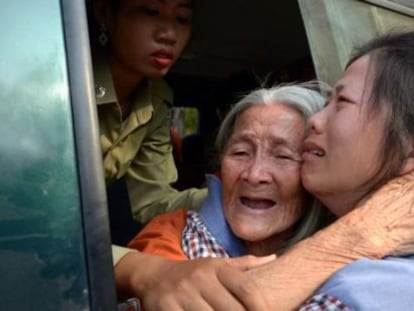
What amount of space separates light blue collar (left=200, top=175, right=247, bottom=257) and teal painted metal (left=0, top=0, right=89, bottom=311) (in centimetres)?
62

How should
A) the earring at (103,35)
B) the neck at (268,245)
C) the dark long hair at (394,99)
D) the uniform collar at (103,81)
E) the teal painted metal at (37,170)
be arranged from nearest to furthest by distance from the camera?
1. the teal painted metal at (37,170)
2. the dark long hair at (394,99)
3. the neck at (268,245)
4. the uniform collar at (103,81)
5. the earring at (103,35)

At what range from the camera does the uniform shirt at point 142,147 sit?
6.80 feet

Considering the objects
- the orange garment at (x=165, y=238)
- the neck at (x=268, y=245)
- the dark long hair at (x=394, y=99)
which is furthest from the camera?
the neck at (x=268, y=245)

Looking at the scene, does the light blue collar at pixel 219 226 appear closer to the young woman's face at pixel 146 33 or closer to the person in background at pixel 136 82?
the person in background at pixel 136 82

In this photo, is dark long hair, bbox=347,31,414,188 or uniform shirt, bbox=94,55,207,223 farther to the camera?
uniform shirt, bbox=94,55,207,223

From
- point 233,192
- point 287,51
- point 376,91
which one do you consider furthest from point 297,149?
point 287,51

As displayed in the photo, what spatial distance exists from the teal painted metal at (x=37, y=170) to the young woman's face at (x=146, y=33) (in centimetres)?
99

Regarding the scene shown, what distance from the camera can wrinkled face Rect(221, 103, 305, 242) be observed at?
5.13 feet

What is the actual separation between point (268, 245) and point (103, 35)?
3.40 ft

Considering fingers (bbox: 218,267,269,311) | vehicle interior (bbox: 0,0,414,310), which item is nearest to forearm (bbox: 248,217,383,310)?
fingers (bbox: 218,267,269,311)

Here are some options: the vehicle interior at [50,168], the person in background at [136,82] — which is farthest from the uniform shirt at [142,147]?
the vehicle interior at [50,168]

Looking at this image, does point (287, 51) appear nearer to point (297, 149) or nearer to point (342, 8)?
point (342, 8)

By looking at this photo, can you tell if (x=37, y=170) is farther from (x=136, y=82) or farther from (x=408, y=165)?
Result: (x=136, y=82)

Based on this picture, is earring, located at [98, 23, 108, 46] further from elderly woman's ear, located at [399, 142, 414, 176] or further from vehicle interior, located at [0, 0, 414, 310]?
elderly woman's ear, located at [399, 142, 414, 176]
